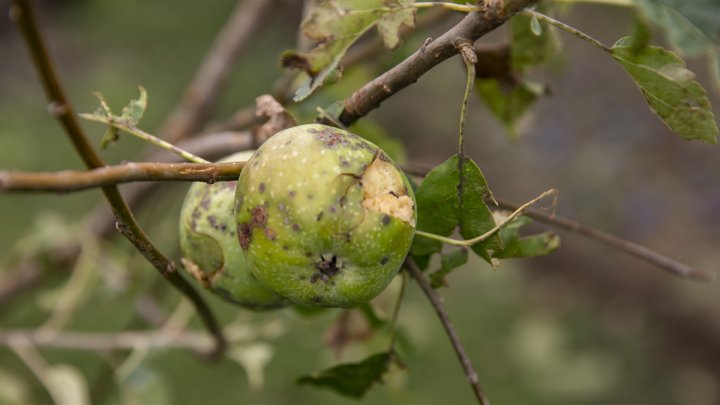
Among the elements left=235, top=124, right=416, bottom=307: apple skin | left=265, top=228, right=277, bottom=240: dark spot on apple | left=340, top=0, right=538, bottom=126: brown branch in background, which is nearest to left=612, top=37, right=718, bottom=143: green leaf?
left=340, top=0, right=538, bottom=126: brown branch in background

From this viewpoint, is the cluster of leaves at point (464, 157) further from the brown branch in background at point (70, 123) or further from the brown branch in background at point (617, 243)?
the brown branch in background at point (70, 123)

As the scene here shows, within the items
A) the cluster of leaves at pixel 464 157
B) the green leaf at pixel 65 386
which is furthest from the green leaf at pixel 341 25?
the green leaf at pixel 65 386

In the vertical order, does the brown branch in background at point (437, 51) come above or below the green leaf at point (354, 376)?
above

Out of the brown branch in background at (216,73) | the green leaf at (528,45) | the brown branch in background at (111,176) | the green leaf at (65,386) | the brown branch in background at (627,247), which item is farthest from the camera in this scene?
the brown branch in background at (216,73)

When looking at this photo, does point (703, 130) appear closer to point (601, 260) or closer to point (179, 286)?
point (179, 286)

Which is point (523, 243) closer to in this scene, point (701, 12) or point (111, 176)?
point (701, 12)

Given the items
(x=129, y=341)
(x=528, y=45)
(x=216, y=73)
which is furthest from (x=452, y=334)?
(x=216, y=73)
